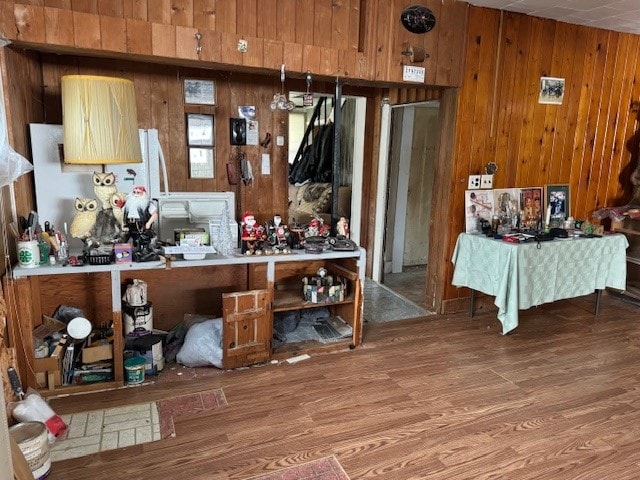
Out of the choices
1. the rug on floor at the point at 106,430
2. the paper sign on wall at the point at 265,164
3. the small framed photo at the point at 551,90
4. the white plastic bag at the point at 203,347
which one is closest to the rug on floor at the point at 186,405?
the rug on floor at the point at 106,430

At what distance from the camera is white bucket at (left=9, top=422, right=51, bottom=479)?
1744 mm

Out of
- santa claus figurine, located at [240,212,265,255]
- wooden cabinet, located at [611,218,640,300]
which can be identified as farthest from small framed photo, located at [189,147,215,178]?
wooden cabinet, located at [611,218,640,300]

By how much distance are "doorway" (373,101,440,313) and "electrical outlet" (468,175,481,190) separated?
2.79 ft

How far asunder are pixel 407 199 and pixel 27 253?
12.2ft

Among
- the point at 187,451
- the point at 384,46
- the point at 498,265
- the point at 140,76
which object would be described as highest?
the point at 384,46

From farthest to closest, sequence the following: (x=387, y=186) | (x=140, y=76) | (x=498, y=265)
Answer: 1. (x=387, y=186)
2. (x=498, y=265)
3. (x=140, y=76)

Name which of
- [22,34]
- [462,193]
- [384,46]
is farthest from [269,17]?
[462,193]

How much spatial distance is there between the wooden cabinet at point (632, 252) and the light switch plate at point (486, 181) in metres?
1.53

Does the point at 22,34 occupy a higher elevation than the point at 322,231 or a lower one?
higher

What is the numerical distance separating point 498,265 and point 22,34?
3237 mm

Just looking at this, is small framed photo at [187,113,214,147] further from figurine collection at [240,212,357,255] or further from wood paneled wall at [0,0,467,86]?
figurine collection at [240,212,357,255]

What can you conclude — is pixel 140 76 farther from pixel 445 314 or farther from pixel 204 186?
pixel 445 314

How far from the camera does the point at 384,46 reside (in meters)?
3.13

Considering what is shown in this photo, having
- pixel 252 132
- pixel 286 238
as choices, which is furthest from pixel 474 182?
pixel 252 132
